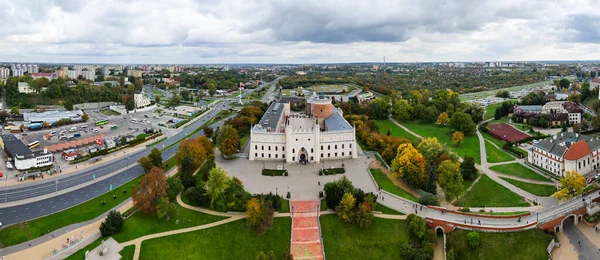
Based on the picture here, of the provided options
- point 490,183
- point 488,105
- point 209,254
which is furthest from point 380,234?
point 488,105

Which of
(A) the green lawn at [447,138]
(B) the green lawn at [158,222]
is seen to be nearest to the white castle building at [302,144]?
(A) the green lawn at [447,138]

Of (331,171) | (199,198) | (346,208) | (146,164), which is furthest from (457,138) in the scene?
(146,164)

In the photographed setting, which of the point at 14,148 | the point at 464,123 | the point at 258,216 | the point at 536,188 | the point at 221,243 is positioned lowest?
the point at 221,243

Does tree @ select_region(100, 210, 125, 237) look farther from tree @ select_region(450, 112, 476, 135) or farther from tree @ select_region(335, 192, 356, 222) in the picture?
tree @ select_region(450, 112, 476, 135)

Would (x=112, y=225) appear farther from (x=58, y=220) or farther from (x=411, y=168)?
(x=411, y=168)

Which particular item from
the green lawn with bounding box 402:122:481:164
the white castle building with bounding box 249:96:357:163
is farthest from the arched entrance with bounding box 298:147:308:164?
the green lawn with bounding box 402:122:481:164

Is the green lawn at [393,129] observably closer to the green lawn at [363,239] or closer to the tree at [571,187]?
the tree at [571,187]
